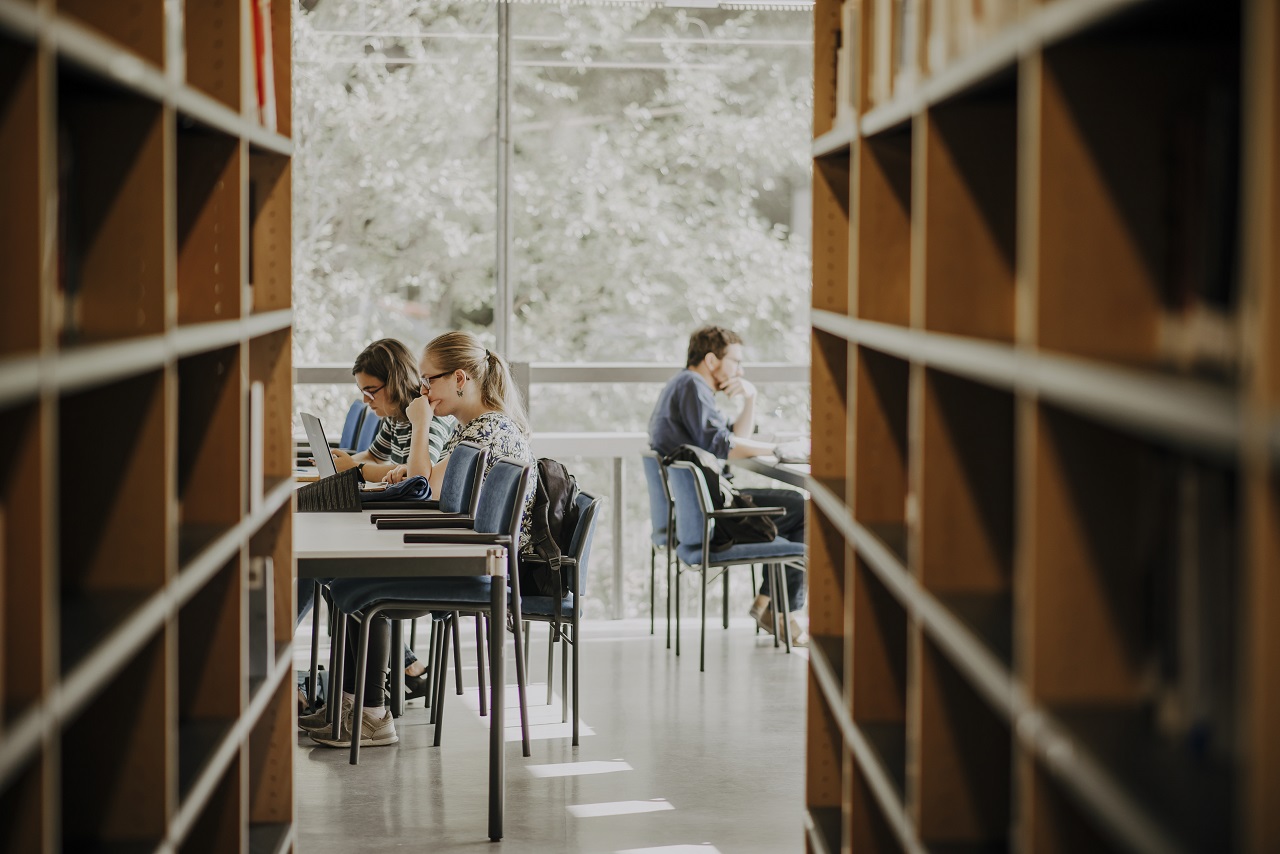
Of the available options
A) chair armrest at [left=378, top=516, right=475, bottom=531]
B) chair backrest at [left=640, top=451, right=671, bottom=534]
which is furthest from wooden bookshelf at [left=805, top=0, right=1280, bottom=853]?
chair backrest at [left=640, top=451, right=671, bottom=534]

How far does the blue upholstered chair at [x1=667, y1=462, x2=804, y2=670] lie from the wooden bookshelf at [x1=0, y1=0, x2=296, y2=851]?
9.16 feet

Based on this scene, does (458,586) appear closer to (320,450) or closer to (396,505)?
(396,505)

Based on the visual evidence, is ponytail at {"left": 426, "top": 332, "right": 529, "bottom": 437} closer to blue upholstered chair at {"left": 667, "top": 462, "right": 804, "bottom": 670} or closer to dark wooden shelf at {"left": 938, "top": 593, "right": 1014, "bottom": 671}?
blue upholstered chair at {"left": 667, "top": 462, "right": 804, "bottom": 670}

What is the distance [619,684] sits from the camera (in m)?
5.34

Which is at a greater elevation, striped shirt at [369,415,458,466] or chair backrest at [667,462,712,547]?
striped shirt at [369,415,458,466]

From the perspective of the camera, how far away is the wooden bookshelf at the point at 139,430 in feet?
Result: 3.98

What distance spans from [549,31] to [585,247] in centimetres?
116

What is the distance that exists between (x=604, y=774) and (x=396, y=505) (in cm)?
112

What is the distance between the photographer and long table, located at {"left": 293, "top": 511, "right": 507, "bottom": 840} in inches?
140

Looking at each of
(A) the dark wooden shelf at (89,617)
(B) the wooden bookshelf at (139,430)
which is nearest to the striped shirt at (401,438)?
(B) the wooden bookshelf at (139,430)

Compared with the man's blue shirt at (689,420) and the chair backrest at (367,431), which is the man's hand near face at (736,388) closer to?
the man's blue shirt at (689,420)

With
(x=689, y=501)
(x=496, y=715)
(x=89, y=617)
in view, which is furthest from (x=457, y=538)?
(x=89, y=617)

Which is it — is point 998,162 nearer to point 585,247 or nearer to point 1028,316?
point 1028,316

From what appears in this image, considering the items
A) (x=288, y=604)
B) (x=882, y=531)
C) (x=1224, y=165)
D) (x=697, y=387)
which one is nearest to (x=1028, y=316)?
(x=1224, y=165)
